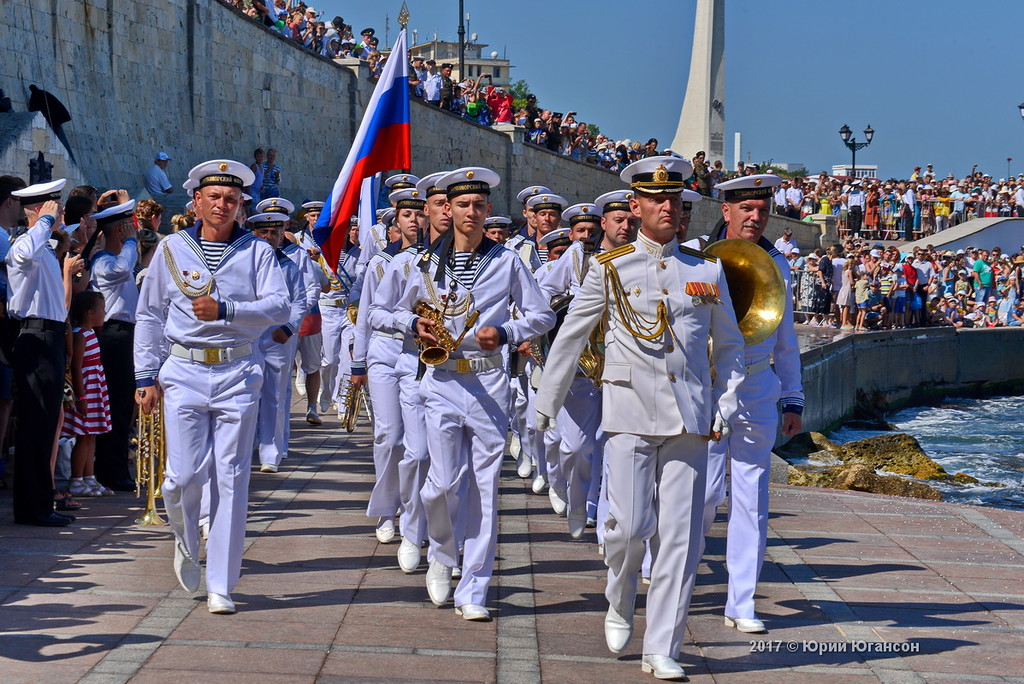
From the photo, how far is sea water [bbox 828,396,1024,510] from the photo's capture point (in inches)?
754

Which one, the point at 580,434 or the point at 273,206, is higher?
the point at 273,206

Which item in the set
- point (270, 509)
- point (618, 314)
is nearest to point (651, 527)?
point (618, 314)

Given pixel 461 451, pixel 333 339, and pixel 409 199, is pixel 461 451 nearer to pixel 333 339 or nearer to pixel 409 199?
pixel 409 199

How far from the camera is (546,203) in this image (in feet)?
39.8

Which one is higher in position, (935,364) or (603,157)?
(603,157)

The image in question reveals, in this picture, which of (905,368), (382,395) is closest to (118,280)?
(382,395)

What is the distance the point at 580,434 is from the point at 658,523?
3.04 m

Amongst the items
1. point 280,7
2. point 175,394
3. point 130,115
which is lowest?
point 175,394

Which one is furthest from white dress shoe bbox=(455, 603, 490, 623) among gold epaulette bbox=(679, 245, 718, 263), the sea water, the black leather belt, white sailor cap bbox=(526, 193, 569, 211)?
the sea water

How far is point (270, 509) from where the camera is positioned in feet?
31.5

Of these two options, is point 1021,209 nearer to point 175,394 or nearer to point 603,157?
point 603,157

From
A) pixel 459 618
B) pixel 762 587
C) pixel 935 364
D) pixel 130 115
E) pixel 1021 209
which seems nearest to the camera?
pixel 459 618

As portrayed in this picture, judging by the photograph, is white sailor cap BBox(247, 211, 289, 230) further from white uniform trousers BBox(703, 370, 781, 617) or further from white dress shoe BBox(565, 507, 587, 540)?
white uniform trousers BBox(703, 370, 781, 617)

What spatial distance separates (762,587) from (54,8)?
60.9 ft
